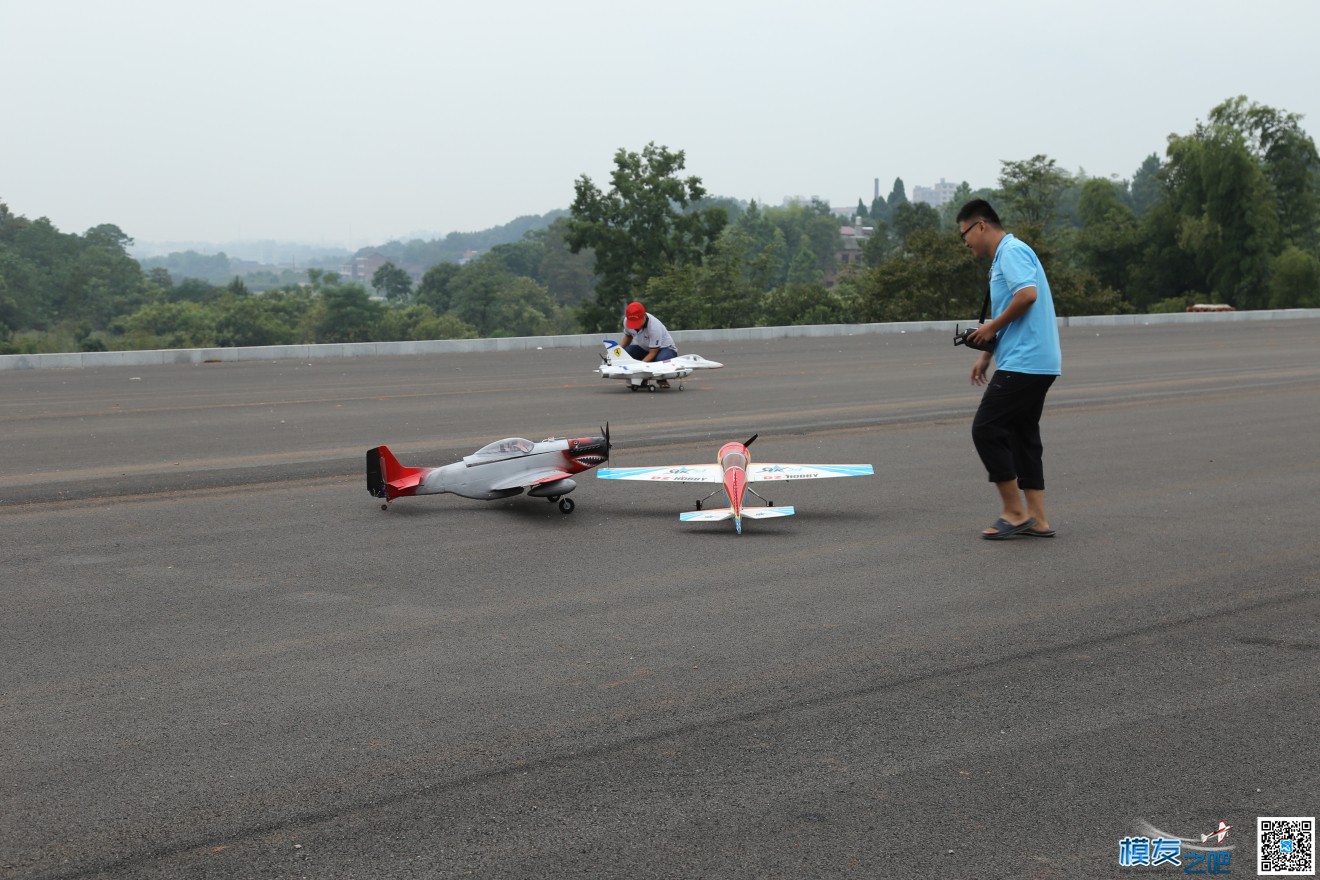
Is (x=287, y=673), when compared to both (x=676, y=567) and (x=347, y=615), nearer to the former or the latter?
(x=347, y=615)

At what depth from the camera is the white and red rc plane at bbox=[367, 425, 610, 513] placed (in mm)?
10898

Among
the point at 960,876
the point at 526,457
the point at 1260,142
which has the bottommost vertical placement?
the point at 960,876

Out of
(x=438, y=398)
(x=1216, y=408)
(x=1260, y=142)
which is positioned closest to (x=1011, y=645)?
(x=1216, y=408)

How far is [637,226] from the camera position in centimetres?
9181

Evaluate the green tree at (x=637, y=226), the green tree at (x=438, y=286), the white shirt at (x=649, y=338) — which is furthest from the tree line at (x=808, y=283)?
the white shirt at (x=649, y=338)

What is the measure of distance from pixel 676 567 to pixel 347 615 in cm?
228

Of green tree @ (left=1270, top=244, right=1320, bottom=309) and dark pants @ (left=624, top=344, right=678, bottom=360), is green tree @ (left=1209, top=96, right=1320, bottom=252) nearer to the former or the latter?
green tree @ (left=1270, top=244, right=1320, bottom=309)

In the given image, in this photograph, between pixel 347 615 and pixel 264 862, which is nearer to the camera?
pixel 264 862

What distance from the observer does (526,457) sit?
1098cm

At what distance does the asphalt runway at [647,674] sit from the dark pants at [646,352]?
9802 mm

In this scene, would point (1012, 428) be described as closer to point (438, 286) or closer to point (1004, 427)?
point (1004, 427)

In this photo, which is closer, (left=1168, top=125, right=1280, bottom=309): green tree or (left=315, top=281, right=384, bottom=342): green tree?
(left=1168, top=125, right=1280, bottom=309): green tree

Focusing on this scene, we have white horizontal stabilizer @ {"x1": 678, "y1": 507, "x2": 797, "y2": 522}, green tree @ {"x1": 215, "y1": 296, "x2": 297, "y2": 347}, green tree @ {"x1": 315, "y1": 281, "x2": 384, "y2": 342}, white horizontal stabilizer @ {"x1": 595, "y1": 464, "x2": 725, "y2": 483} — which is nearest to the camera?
white horizontal stabilizer @ {"x1": 678, "y1": 507, "x2": 797, "y2": 522}

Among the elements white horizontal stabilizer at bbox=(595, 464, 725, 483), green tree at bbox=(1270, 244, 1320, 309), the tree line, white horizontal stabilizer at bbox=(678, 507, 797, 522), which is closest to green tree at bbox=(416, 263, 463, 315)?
the tree line
